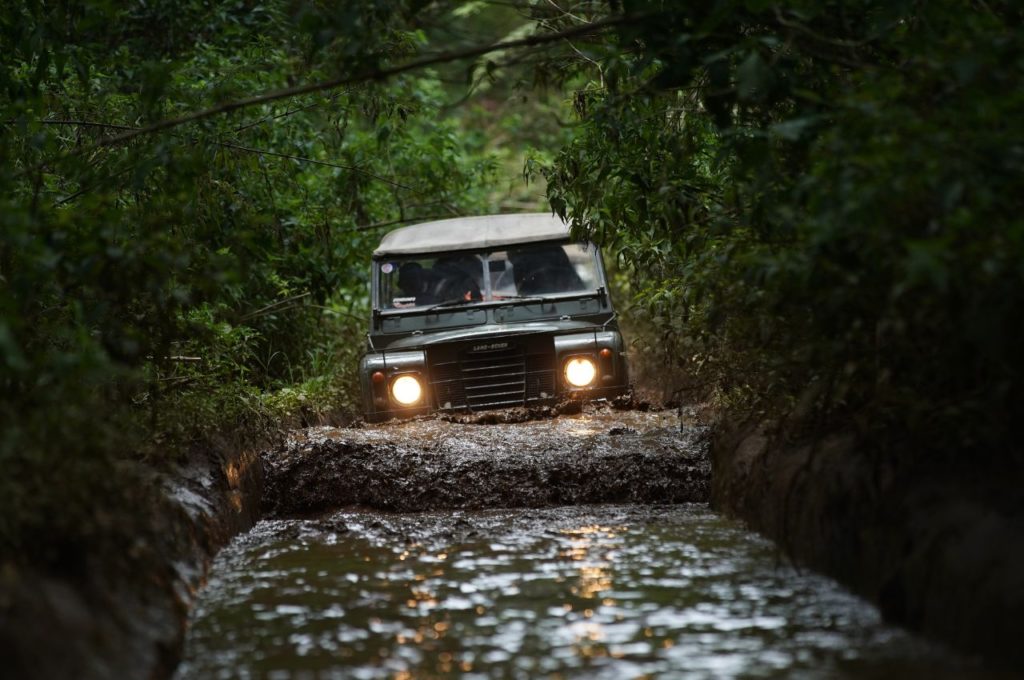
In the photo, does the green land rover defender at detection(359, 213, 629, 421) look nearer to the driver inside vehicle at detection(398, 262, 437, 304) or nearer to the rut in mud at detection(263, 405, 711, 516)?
the driver inside vehicle at detection(398, 262, 437, 304)

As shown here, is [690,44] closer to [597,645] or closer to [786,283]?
[786,283]

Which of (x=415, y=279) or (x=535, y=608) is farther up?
(x=415, y=279)

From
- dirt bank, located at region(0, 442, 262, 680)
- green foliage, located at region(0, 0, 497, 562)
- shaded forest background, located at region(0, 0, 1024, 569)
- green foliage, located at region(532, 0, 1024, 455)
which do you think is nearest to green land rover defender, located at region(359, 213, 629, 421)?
shaded forest background, located at region(0, 0, 1024, 569)

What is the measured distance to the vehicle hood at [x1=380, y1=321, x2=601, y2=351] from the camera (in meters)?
9.27

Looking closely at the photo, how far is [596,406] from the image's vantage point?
9.45 m

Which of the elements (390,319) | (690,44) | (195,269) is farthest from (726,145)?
→ (390,319)

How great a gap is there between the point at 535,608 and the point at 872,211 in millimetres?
1834

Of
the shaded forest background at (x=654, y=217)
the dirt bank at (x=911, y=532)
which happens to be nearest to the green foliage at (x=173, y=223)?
the shaded forest background at (x=654, y=217)

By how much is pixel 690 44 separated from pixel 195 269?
2.73 meters

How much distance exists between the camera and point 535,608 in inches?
180

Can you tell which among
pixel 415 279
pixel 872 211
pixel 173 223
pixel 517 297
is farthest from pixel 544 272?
pixel 872 211

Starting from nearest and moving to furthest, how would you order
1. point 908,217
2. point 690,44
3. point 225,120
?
point 908,217 < point 690,44 < point 225,120

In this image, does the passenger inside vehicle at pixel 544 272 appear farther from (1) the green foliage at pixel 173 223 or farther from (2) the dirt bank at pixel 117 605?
(2) the dirt bank at pixel 117 605

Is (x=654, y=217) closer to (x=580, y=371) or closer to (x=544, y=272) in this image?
(x=580, y=371)
